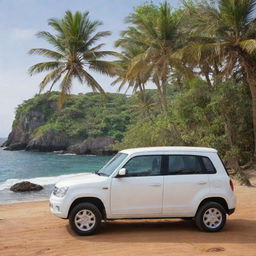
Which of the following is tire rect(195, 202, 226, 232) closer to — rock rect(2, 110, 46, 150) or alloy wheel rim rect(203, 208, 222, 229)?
alloy wheel rim rect(203, 208, 222, 229)

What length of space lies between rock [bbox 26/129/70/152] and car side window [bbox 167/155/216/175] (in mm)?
83432

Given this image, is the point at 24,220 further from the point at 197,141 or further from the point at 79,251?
the point at 197,141

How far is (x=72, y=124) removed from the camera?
90.7m

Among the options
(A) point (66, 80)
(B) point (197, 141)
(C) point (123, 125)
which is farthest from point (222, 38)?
(C) point (123, 125)

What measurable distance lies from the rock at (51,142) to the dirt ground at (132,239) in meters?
81.7

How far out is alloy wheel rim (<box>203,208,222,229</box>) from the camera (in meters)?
8.12

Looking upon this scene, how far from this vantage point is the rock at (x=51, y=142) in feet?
297

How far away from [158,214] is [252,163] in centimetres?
1893

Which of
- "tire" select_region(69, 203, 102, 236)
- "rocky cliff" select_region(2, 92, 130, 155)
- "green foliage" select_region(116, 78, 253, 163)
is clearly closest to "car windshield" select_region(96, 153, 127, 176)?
"tire" select_region(69, 203, 102, 236)

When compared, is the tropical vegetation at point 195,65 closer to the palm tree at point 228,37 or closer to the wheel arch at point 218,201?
the palm tree at point 228,37

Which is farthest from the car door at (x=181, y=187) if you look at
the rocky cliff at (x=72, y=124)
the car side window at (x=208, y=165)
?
the rocky cliff at (x=72, y=124)

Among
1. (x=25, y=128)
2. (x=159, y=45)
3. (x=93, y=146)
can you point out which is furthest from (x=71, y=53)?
(x=25, y=128)

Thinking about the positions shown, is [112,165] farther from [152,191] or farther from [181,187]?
[181,187]

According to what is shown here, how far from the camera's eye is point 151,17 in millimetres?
31031
